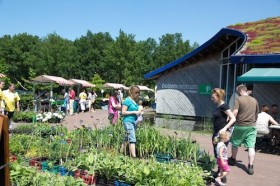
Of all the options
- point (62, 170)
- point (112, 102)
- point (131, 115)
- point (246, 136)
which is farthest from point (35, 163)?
point (112, 102)

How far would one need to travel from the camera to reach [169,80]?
2338 cm

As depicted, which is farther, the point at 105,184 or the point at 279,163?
the point at 279,163

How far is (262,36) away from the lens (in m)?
16.8

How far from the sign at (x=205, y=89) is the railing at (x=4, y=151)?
61.8 feet

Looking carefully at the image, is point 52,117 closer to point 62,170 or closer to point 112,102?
point 112,102

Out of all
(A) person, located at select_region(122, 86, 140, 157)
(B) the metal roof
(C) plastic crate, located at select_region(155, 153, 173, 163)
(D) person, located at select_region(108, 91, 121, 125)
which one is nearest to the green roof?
(B) the metal roof

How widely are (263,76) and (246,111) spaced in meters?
6.40

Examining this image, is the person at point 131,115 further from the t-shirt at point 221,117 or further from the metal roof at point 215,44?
the metal roof at point 215,44

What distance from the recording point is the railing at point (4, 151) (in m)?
2.90

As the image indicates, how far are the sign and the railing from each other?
18.8 m

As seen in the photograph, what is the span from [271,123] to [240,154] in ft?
5.22

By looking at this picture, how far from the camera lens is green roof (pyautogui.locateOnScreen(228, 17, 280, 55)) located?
48.8 ft

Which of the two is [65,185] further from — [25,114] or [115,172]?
[25,114]

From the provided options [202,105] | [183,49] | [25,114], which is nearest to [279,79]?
[202,105]
